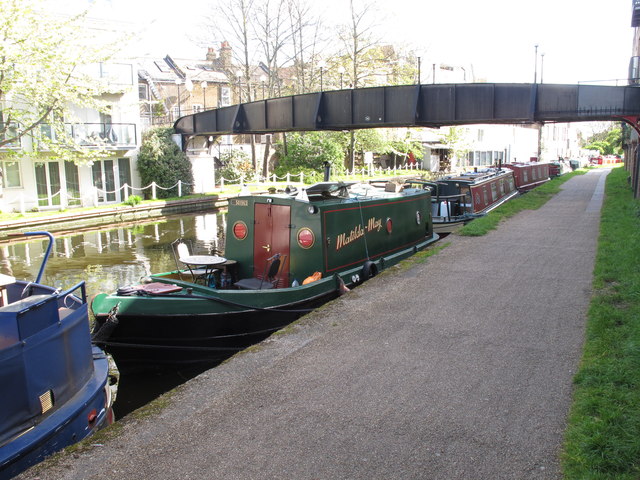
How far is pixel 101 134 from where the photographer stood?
2648cm

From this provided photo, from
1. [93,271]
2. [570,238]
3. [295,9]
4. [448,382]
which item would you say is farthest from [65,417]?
[295,9]

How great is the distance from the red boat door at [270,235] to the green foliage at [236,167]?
26.4 metres

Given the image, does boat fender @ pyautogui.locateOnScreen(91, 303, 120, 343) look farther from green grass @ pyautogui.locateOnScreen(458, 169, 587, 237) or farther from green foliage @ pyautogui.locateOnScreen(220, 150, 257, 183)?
green foliage @ pyautogui.locateOnScreen(220, 150, 257, 183)

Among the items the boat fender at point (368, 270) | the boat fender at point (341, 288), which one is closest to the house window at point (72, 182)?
the boat fender at point (368, 270)

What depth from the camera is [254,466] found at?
406 centimetres

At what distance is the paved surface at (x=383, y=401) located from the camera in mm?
4082

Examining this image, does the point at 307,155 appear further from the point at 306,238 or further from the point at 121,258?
the point at 306,238

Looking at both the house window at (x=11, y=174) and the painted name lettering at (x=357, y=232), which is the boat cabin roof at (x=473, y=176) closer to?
the painted name lettering at (x=357, y=232)

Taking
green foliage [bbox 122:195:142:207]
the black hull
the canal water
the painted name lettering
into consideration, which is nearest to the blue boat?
the black hull

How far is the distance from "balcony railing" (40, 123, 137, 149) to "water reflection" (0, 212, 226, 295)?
4758mm

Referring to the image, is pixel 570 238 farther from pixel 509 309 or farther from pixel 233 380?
pixel 233 380

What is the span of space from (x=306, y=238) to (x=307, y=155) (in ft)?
103

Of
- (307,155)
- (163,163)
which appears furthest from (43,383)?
(307,155)

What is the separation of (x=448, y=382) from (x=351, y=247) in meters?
5.16
